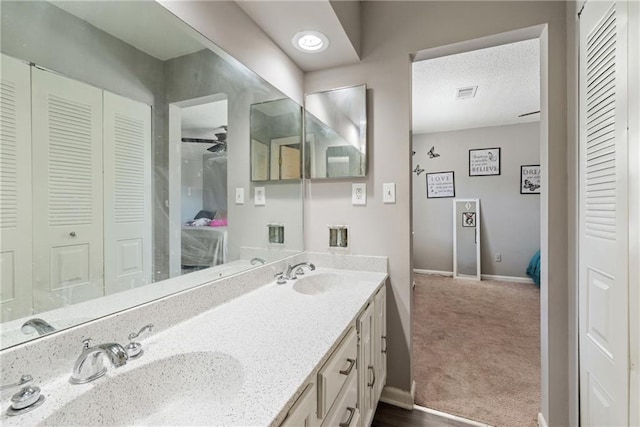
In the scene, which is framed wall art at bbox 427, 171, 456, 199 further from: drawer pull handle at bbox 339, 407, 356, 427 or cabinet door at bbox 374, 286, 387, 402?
drawer pull handle at bbox 339, 407, 356, 427

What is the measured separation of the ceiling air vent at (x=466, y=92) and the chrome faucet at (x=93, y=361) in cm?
347

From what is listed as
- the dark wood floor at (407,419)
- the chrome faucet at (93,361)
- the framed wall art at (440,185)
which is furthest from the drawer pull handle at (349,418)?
the framed wall art at (440,185)

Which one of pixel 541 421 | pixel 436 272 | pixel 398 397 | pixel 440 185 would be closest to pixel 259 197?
pixel 398 397

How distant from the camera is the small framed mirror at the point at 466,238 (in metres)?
4.35

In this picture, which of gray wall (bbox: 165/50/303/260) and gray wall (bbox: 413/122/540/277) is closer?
gray wall (bbox: 165/50/303/260)

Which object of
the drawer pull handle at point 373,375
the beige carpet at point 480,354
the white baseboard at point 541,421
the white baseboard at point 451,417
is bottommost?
the white baseboard at point 451,417

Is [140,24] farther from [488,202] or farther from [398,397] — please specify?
[488,202]

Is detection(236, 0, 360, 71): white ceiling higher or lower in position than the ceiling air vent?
lower

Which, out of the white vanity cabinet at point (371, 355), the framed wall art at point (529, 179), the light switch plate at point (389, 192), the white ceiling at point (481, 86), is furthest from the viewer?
the framed wall art at point (529, 179)

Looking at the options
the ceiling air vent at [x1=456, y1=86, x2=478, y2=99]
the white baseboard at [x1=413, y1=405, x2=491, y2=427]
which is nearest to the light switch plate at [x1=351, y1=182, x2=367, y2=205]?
the white baseboard at [x1=413, y1=405, x2=491, y2=427]

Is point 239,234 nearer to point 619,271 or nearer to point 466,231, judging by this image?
point 619,271

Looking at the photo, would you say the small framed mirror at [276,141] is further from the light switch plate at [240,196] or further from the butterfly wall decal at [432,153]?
the butterfly wall decal at [432,153]

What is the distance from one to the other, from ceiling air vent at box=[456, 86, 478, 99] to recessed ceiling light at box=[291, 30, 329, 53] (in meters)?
2.08

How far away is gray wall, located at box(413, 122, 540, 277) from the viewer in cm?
414
